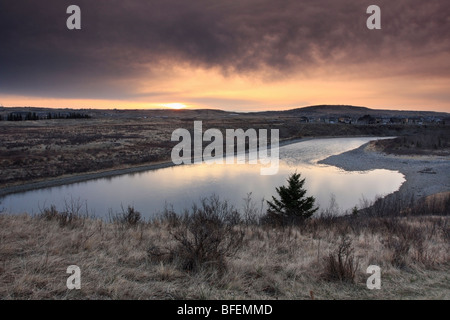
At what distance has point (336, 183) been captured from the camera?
26422 mm

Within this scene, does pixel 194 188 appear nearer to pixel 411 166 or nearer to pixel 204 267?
pixel 204 267

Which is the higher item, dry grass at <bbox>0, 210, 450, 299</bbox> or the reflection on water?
dry grass at <bbox>0, 210, 450, 299</bbox>

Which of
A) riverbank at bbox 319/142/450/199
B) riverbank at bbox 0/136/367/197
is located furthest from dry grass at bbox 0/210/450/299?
riverbank at bbox 0/136/367/197

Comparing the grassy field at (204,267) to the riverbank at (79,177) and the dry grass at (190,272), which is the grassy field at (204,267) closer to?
the dry grass at (190,272)

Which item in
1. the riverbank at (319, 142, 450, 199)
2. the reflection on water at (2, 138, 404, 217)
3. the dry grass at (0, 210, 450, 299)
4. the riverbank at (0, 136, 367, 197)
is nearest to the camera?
the dry grass at (0, 210, 450, 299)

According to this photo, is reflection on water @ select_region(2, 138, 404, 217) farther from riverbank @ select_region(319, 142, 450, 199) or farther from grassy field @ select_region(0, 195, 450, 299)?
grassy field @ select_region(0, 195, 450, 299)

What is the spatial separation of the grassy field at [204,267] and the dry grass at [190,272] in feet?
0.04

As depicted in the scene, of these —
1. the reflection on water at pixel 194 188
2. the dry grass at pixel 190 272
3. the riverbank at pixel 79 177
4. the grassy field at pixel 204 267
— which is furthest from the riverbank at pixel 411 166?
the riverbank at pixel 79 177

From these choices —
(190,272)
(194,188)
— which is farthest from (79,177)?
(190,272)

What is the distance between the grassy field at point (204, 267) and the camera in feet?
12.2

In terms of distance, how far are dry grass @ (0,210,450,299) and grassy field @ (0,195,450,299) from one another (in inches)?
0.5

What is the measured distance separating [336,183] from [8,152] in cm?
3544

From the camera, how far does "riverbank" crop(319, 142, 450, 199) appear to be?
2316 cm
